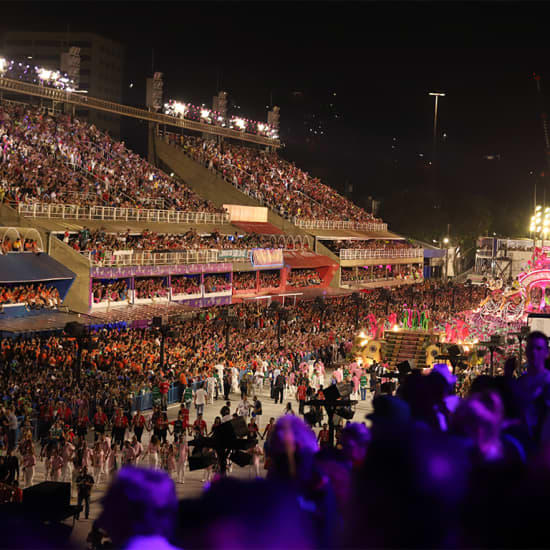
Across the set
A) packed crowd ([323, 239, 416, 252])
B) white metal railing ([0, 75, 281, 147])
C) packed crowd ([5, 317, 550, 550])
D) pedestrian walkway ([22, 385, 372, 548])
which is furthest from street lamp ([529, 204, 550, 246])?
packed crowd ([5, 317, 550, 550])

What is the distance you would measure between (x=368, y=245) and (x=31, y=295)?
38813 millimetres

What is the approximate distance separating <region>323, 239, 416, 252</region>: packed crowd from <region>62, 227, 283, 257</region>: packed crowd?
34.8 feet

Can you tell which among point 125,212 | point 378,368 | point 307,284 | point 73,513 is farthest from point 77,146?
point 73,513

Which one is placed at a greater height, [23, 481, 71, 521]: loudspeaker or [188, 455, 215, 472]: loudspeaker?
[188, 455, 215, 472]: loudspeaker

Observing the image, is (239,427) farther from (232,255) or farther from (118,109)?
(118,109)

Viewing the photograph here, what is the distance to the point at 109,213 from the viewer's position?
→ 40.6m

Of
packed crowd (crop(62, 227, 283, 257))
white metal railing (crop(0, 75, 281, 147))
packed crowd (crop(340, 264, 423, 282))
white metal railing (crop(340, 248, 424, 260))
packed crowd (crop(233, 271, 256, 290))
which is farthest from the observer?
packed crowd (crop(340, 264, 423, 282))

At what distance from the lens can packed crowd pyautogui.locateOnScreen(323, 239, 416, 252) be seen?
61688 mm

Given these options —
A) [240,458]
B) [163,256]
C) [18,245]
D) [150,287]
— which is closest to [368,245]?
[163,256]

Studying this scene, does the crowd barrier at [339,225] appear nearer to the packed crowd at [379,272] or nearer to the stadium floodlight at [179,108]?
the packed crowd at [379,272]

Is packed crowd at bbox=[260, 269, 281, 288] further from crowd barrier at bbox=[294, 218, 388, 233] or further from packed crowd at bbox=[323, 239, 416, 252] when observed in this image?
packed crowd at bbox=[323, 239, 416, 252]

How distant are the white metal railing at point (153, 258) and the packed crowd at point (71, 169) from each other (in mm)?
4131

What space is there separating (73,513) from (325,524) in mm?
10363

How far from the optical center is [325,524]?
3729 mm
